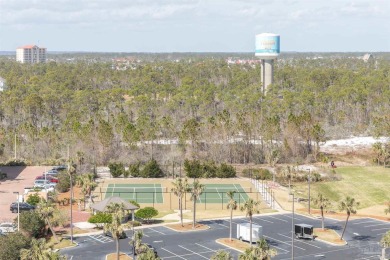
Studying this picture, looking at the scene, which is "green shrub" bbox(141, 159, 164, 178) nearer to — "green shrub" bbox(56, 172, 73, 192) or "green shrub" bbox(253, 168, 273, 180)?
"green shrub" bbox(253, 168, 273, 180)

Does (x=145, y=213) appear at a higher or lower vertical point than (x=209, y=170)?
lower

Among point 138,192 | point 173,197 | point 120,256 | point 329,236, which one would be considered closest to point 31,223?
point 120,256

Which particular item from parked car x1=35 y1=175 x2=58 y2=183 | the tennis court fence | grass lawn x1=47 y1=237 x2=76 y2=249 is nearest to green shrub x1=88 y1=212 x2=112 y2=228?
grass lawn x1=47 y1=237 x2=76 y2=249

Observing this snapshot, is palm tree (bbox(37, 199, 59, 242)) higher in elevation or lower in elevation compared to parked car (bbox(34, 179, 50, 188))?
higher

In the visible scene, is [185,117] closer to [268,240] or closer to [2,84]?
[2,84]
